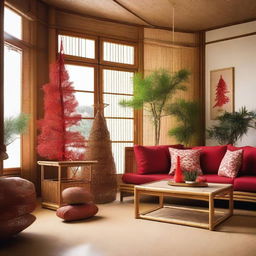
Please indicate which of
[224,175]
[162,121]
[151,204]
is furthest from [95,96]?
[224,175]

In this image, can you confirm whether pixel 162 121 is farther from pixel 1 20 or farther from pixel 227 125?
pixel 1 20

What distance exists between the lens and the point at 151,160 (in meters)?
4.95

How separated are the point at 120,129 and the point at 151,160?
1.45 meters

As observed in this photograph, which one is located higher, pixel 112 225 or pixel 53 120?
pixel 53 120

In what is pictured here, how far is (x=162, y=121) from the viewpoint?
6598mm

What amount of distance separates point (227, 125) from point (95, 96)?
2362 millimetres

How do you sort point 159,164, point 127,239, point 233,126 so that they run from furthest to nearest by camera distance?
1. point 233,126
2. point 159,164
3. point 127,239

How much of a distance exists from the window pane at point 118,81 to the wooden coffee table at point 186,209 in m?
2.64

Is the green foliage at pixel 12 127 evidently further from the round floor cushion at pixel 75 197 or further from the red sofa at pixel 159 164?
the red sofa at pixel 159 164

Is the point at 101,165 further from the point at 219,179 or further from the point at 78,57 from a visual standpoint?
the point at 78,57

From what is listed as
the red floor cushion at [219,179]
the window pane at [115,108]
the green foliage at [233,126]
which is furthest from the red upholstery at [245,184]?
the window pane at [115,108]

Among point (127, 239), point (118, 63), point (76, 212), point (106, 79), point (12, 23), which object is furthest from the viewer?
point (118, 63)

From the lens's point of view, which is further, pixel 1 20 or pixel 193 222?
pixel 193 222

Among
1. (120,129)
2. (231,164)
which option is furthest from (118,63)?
(231,164)
